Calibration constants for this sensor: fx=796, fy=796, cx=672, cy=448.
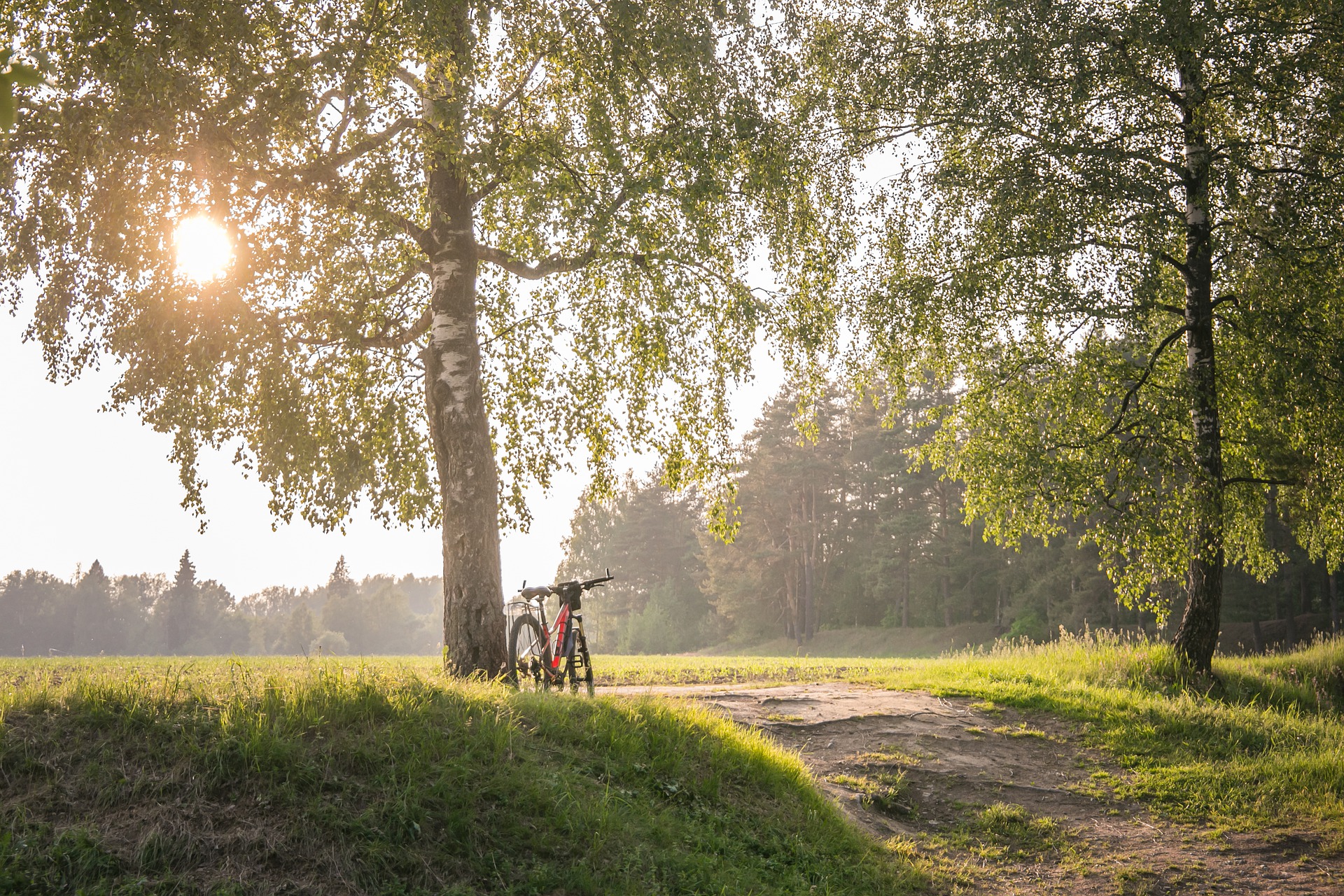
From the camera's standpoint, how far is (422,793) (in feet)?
14.6

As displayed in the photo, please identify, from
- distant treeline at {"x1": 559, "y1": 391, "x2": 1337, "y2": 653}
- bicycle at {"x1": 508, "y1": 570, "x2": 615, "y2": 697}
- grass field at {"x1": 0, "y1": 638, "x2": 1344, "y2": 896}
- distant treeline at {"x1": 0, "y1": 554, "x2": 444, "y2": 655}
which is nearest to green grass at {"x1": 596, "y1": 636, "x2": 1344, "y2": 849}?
grass field at {"x1": 0, "y1": 638, "x2": 1344, "y2": 896}

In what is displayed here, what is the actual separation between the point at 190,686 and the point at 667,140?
23.0 ft

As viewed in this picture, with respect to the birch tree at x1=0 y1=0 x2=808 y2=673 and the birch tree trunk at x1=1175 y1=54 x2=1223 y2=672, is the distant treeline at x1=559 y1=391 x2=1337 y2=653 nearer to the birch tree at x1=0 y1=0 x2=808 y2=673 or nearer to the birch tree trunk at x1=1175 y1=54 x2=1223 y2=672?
the birch tree trunk at x1=1175 y1=54 x2=1223 y2=672

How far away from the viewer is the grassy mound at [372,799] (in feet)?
12.1

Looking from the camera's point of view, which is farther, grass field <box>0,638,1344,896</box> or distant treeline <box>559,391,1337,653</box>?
distant treeline <box>559,391,1337,653</box>

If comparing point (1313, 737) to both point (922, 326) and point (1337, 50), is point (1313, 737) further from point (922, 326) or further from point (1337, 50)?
point (1337, 50)

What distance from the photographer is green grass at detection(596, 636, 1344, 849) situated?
7.11m

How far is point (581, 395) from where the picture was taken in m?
11.5

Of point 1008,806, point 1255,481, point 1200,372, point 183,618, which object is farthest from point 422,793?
point 183,618

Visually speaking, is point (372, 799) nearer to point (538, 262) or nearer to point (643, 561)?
point (538, 262)

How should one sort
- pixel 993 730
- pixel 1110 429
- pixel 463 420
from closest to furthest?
pixel 463 420, pixel 993 730, pixel 1110 429

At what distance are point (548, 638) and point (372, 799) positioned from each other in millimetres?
4267

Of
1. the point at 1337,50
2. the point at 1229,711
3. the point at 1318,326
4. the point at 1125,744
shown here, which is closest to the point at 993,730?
the point at 1125,744

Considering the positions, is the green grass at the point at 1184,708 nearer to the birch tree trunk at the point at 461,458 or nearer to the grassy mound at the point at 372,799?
the grassy mound at the point at 372,799
